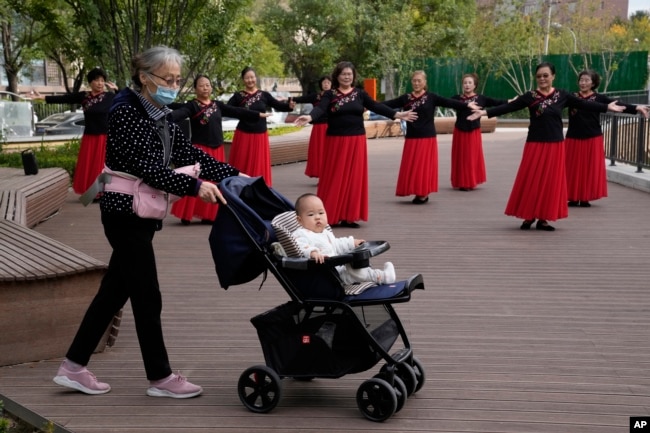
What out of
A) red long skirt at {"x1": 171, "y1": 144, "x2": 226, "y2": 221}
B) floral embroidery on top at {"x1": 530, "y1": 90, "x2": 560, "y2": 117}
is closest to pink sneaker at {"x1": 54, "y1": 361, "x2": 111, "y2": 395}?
red long skirt at {"x1": 171, "y1": 144, "x2": 226, "y2": 221}

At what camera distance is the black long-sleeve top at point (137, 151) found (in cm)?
514

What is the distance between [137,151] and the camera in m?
5.20

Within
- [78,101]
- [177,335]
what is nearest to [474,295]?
[177,335]

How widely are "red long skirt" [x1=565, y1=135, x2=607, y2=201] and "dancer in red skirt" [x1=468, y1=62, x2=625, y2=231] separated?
2448 mm

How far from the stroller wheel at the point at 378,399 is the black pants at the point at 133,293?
1087mm

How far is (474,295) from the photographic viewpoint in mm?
8242

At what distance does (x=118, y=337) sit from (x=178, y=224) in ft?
20.5

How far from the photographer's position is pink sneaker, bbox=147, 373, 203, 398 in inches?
214

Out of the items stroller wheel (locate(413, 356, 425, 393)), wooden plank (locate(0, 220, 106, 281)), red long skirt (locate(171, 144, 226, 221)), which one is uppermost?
wooden plank (locate(0, 220, 106, 281))

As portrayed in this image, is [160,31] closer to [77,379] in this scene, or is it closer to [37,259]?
[37,259]

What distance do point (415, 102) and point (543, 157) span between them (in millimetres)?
3245

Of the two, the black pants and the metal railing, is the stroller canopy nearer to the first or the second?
the black pants

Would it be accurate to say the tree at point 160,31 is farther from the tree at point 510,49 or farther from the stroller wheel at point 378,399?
the tree at point 510,49

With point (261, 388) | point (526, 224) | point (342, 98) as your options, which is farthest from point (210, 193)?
point (526, 224)
